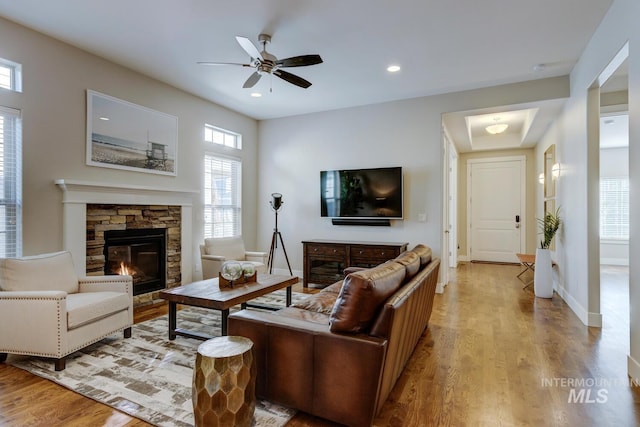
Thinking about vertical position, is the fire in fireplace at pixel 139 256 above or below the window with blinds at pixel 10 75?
below

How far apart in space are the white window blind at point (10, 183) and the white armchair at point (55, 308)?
1.89 feet

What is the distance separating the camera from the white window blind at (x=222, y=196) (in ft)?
18.1

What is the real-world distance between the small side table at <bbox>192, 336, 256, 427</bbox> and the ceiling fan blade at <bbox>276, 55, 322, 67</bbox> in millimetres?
2488

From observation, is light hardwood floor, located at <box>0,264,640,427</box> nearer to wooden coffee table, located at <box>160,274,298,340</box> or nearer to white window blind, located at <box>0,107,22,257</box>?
wooden coffee table, located at <box>160,274,298,340</box>

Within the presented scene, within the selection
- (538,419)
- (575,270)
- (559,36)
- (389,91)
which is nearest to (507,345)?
(538,419)

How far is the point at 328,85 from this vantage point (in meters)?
4.77

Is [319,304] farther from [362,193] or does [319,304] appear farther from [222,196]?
[222,196]

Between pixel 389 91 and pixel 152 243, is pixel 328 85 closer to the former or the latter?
pixel 389 91

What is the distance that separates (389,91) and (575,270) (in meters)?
3.39

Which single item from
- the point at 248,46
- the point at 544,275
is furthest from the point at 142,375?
the point at 544,275

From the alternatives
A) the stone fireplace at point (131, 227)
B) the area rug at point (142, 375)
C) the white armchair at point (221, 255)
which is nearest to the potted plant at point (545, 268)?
the white armchair at point (221, 255)

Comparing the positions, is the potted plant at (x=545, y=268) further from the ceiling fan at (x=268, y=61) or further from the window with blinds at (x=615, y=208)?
the window with blinds at (x=615, y=208)

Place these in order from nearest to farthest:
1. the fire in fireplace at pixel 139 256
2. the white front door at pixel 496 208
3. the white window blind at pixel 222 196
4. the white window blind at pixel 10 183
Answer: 1. the white window blind at pixel 10 183
2. the fire in fireplace at pixel 139 256
3. the white window blind at pixel 222 196
4. the white front door at pixel 496 208

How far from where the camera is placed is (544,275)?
4770 millimetres
